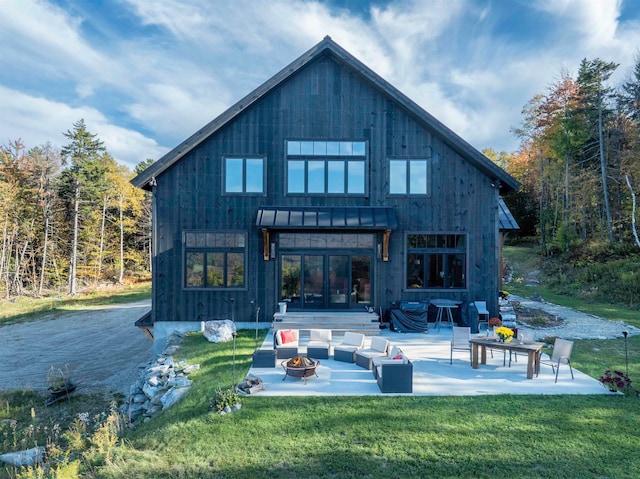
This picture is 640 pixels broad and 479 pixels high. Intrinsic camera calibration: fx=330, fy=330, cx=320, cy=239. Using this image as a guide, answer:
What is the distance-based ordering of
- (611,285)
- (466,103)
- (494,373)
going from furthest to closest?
(466,103), (611,285), (494,373)

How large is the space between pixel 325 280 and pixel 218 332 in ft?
13.1

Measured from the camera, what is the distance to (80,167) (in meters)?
29.0

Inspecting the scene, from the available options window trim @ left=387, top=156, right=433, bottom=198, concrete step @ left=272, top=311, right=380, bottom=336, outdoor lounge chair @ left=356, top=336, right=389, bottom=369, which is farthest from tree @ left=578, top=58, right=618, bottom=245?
outdoor lounge chair @ left=356, top=336, right=389, bottom=369

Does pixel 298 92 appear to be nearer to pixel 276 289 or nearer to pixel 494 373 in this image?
pixel 276 289

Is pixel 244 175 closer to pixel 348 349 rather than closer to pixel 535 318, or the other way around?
pixel 348 349

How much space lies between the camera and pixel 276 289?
11.8 metres

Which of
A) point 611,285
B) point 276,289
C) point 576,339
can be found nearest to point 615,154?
point 611,285

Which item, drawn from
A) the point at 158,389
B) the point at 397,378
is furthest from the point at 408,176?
the point at 158,389

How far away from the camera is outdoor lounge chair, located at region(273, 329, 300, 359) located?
26.7 feet

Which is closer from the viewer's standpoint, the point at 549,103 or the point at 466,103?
the point at 466,103

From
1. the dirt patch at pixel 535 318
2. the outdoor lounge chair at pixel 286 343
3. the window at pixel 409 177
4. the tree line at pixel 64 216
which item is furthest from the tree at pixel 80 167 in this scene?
the dirt patch at pixel 535 318

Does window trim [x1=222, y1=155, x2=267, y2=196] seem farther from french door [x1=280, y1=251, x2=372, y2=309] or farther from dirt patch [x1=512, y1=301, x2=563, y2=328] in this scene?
dirt patch [x1=512, y1=301, x2=563, y2=328]

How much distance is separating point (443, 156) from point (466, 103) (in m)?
9.73

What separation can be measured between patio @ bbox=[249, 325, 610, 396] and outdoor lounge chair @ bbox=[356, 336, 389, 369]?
0.14m
